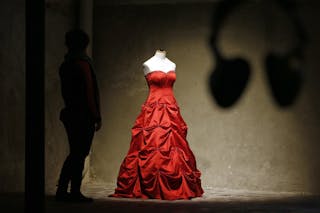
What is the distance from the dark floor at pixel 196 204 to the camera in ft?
15.7

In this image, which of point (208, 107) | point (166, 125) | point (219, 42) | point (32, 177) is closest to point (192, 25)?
point (219, 42)

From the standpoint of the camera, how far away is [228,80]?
6.82 meters

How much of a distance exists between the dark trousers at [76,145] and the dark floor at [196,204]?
247 mm

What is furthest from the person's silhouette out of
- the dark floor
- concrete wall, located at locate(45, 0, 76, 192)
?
concrete wall, located at locate(45, 0, 76, 192)

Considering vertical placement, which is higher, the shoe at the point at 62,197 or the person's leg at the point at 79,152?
the person's leg at the point at 79,152

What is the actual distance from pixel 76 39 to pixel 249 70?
2.28 meters

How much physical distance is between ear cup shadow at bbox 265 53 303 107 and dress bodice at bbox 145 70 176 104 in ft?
3.97

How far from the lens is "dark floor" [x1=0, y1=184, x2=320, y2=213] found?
479cm
